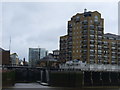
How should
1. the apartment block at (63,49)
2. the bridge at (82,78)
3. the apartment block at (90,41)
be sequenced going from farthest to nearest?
the apartment block at (63,49), the apartment block at (90,41), the bridge at (82,78)

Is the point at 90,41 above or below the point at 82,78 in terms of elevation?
above

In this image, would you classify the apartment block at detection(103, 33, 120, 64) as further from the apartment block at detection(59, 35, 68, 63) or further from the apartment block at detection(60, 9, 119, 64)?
the apartment block at detection(59, 35, 68, 63)

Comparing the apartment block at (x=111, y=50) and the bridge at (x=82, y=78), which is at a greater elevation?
the apartment block at (x=111, y=50)

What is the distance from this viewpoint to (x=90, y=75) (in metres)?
71.4

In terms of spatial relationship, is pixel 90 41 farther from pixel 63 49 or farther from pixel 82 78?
pixel 82 78

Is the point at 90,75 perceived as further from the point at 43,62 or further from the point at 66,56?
the point at 43,62

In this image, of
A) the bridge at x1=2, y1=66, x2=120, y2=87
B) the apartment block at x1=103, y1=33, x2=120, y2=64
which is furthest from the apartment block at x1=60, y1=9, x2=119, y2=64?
the bridge at x1=2, y1=66, x2=120, y2=87

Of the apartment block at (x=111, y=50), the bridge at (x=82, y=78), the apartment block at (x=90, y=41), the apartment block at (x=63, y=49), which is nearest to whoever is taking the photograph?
the bridge at (x=82, y=78)

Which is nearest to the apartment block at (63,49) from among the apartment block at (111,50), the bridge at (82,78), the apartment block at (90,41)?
the apartment block at (90,41)

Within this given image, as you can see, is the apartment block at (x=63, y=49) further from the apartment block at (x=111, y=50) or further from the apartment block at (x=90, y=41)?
the apartment block at (x=111, y=50)

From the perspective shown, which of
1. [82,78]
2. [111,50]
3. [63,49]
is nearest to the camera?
[82,78]

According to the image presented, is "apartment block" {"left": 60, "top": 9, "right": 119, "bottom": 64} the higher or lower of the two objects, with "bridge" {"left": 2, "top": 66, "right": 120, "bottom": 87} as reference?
higher

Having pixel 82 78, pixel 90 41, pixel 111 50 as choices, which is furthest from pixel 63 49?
pixel 82 78

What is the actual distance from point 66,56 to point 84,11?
23.3m
